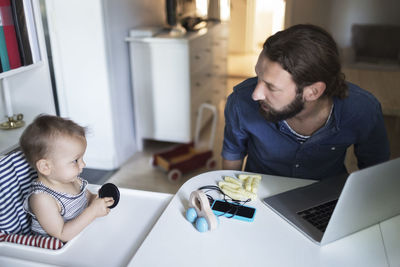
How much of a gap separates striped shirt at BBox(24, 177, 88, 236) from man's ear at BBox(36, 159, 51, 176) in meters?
0.04

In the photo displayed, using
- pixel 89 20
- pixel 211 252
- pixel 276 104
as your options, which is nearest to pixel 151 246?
pixel 211 252

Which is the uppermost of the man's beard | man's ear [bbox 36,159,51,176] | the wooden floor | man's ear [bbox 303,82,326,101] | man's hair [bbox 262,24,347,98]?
man's hair [bbox 262,24,347,98]

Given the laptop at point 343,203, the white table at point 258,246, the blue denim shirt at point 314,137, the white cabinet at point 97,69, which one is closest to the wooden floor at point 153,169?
the white cabinet at point 97,69

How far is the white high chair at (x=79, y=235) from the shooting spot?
37.7 inches

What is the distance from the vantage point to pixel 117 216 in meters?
1.12

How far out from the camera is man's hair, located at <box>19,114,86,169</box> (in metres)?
1.00

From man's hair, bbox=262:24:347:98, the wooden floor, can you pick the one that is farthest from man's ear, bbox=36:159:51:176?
the wooden floor

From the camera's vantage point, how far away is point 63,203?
1053 millimetres

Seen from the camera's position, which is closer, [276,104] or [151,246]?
[151,246]

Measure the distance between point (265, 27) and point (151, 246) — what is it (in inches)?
234

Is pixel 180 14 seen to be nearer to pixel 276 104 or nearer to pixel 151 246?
pixel 276 104

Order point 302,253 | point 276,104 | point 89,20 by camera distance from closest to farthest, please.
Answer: point 302,253 → point 276,104 → point 89,20

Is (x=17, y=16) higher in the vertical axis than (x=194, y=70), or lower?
higher

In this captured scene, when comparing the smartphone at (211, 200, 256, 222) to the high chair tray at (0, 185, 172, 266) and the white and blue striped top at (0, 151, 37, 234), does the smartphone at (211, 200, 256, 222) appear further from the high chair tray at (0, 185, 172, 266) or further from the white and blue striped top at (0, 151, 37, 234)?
the white and blue striped top at (0, 151, 37, 234)
